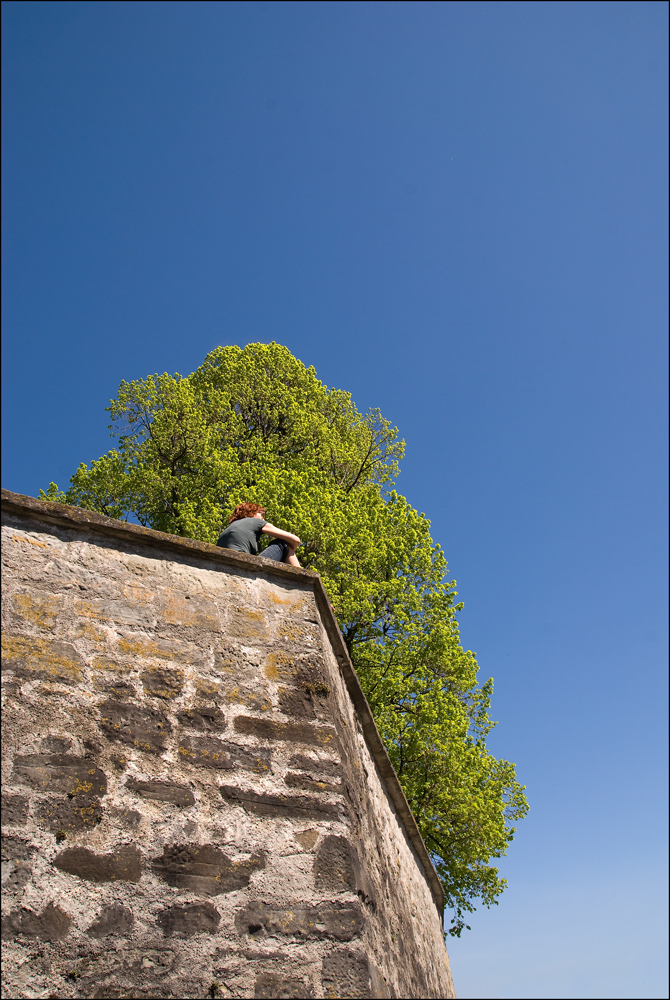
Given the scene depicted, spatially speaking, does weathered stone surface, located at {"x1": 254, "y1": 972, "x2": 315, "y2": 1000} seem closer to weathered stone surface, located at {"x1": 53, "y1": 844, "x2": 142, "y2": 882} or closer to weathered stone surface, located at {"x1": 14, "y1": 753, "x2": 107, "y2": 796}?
weathered stone surface, located at {"x1": 53, "y1": 844, "x2": 142, "y2": 882}

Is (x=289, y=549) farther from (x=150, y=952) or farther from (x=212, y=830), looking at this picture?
(x=150, y=952)

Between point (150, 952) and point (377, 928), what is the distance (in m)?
1.30

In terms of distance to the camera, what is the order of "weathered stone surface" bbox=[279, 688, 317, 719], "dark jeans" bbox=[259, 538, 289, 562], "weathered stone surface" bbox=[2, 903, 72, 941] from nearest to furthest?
"weathered stone surface" bbox=[2, 903, 72, 941]
"weathered stone surface" bbox=[279, 688, 317, 719]
"dark jeans" bbox=[259, 538, 289, 562]

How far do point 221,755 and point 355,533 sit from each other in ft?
29.7

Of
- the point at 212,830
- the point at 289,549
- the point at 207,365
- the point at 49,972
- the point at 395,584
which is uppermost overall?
the point at 207,365

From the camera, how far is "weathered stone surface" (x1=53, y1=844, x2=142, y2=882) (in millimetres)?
2625

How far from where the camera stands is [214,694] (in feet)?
10.8

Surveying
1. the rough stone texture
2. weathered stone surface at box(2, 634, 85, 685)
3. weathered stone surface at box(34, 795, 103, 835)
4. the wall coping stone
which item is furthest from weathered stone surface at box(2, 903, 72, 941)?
the wall coping stone

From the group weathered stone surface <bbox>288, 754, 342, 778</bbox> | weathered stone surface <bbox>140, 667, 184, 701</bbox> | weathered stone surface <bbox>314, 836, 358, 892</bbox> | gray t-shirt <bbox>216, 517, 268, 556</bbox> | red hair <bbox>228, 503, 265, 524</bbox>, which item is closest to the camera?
weathered stone surface <bbox>314, 836, 358, 892</bbox>

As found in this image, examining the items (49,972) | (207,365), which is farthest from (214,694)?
(207,365)

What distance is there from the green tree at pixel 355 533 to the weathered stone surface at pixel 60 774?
8360mm

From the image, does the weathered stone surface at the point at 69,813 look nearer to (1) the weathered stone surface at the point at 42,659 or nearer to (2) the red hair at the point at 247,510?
(1) the weathered stone surface at the point at 42,659

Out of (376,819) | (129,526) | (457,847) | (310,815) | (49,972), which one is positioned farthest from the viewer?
(457,847)

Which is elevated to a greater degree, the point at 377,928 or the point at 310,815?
the point at 310,815
